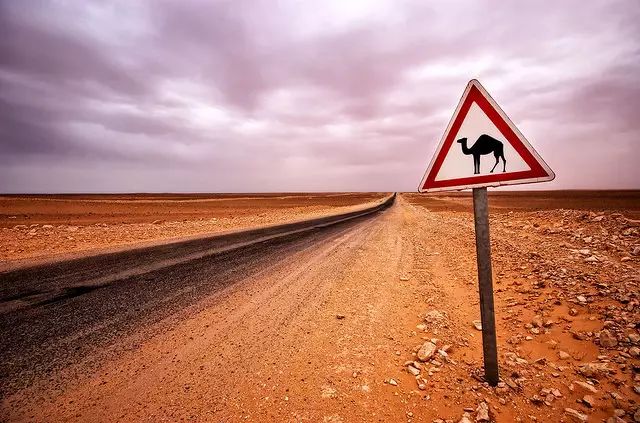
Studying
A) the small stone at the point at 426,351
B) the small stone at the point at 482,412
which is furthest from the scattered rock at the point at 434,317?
the small stone at the point at 482,412

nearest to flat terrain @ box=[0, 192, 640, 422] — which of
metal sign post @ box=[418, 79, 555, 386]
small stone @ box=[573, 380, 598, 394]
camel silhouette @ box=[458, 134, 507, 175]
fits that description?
small stone @ box=[573, 380, 598, 394]

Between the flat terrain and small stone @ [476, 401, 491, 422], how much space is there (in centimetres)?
1

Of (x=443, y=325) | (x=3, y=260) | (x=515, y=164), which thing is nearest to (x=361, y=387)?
(x=443, y=325)

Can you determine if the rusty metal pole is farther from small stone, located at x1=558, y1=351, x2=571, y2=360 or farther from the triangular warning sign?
small stone, located at x1=558, y1=351, x2=571, y2=360

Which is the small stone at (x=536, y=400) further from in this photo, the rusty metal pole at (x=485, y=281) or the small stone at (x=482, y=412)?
the small stone at (x=482, y=412)

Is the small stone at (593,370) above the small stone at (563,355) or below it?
above

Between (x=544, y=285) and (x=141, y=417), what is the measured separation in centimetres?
556

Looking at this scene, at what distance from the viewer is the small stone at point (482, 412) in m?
2.19

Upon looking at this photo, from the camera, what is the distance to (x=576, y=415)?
7.28 ft

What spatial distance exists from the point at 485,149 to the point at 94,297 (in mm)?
5505

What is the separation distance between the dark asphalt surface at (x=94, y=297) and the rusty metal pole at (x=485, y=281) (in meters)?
3.80

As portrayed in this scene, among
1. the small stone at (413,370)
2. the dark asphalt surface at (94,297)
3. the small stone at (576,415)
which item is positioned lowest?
the small stone at (576,415)

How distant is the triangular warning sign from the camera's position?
228cm

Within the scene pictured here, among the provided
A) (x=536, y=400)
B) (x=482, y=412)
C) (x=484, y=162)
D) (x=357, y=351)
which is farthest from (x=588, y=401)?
(x=484, y=162)
